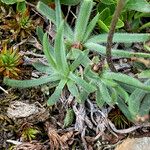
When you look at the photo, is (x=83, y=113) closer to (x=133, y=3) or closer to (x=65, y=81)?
(x=65, y=81)

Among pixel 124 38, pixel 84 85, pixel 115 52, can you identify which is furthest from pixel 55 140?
pixel 124 38

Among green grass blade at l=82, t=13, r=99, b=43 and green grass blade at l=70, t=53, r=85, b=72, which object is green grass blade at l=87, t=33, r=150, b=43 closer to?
green grass blade at l=82, t=13, r=99, b=43

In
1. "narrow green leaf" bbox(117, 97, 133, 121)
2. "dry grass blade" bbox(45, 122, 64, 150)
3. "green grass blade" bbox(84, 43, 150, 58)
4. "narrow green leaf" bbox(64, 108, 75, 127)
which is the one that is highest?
"green grass blade" bbox(84, 43, 150, 58)

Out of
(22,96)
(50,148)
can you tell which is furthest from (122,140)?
(22,96)

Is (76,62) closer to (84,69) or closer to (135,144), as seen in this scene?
(84,69)

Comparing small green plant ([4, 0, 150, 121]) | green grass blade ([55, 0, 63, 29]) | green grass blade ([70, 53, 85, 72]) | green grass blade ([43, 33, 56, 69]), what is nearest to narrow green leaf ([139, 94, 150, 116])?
small green plant ([4, 0, 150, 121])

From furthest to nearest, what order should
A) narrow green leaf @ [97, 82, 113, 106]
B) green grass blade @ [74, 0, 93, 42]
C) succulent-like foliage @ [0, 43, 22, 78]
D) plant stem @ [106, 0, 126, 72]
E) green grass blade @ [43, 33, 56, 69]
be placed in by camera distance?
succulent-like foliage @ [0, 43, 22, 78], green grass blade @ [74, 0, 93, 42], narrow green leaf @ [97, 82, 113, 106], green grass blade @ [43, 33, 56, 69], plant stem @ [106, 0, 126, 72]
